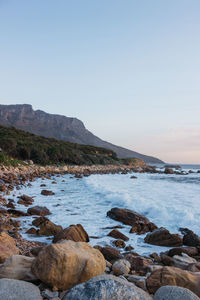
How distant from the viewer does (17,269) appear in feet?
8.78

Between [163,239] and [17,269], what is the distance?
3.72 meters

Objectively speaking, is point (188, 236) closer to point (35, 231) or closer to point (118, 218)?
point (118, 218)

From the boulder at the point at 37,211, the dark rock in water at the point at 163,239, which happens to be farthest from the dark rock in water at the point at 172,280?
the boulder at the point at 37,211

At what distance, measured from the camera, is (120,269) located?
3.46 m

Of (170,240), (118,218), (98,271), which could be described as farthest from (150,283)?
(118,218)

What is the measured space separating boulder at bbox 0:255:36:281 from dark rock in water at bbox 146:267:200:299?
4.49ft

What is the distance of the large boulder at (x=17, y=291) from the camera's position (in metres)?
2.01

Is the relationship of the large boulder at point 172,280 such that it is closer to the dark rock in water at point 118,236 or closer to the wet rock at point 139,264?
the wet rock at point 139,264

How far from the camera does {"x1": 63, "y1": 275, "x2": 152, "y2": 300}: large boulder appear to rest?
1866 millimetres

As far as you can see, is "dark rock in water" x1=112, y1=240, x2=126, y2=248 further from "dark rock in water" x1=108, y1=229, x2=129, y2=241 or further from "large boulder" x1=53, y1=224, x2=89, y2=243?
"large boulder" x1=53, y1=224, x2=89, y2=243

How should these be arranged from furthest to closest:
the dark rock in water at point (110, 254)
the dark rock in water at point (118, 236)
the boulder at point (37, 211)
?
the boulder at point (37, 211) → the dark rock in water at point (118, 236) → the dark rock in water at point (110, 254)

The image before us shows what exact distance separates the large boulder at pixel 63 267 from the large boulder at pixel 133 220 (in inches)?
150

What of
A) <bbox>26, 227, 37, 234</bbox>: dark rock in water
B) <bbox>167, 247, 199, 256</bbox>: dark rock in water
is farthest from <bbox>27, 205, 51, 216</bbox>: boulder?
<bbox>167, 247, 199, 256</bbox>: dark rock in water

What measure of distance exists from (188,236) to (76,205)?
5.13 m
